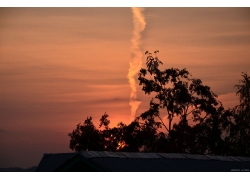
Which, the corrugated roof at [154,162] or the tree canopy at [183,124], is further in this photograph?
the tree canopy at [183,124]

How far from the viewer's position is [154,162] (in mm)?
13258

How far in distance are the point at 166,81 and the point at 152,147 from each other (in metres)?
3.77

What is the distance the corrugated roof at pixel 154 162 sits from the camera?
12.3 metres

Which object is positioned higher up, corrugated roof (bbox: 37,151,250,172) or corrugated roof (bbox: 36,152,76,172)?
corrugated roof (bbox: 36,152,76,172)

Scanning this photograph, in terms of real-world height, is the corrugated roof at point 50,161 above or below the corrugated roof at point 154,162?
above

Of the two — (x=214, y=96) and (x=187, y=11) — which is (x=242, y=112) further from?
(x=187, y=11)

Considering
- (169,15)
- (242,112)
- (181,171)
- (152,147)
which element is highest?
(169,15)

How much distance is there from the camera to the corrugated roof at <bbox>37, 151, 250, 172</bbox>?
12281 millimetres

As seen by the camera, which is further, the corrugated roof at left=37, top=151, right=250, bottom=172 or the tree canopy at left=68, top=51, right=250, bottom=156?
the tree canopy at left=68, top=51, right=250, bottom=156
